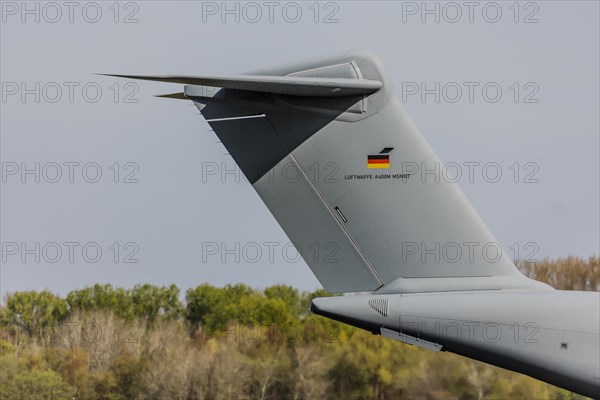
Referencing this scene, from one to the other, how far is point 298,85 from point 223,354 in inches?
375

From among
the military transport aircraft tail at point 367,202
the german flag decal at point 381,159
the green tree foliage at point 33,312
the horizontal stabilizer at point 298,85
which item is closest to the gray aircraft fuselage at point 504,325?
the military transport aircraft tail at point 367,202

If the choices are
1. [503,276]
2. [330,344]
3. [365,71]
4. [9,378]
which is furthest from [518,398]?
[9,378]

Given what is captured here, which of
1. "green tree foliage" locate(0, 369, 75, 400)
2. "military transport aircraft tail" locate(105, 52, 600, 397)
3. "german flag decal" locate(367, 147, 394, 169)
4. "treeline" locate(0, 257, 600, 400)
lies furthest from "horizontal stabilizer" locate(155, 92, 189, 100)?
"green tree foliage" locate(0, 369, 75, 400)

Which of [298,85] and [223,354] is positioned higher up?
[298,85]

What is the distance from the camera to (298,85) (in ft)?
26.8

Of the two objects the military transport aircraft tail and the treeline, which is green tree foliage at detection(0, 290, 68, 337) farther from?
the military transport aircraft tail

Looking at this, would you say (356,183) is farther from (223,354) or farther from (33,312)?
(33,312)

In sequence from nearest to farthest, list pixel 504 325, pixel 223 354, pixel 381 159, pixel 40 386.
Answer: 1. pixel 504 325
2. pixel 381 159
3. pixel 223 354
4. pixel 40 386

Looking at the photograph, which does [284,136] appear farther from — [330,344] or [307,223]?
[330,344]

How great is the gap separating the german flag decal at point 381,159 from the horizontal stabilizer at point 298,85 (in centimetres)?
47

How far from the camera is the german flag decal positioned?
27.8 feet

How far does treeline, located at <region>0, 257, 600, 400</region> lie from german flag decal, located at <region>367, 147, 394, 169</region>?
211 inches

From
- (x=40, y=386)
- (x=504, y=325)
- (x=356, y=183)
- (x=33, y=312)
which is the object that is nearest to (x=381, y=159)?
(x=356, y=183)

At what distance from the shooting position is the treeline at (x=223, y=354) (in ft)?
47.1
